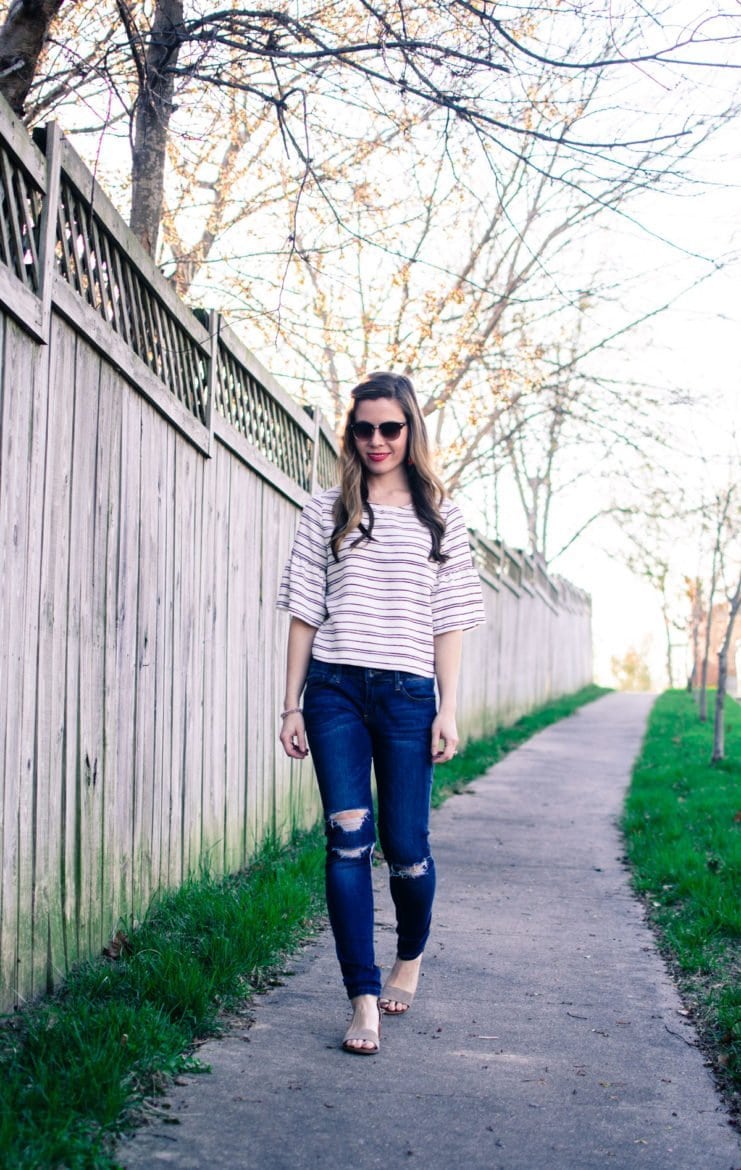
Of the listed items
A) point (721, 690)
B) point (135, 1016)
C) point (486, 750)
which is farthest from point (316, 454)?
point (486, 750)

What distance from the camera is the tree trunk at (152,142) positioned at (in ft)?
20.0

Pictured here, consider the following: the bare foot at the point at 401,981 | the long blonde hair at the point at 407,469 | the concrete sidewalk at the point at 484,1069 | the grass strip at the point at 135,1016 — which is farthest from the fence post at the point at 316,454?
the bare foot at the point at 401,981

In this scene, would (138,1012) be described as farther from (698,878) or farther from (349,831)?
(698,878)

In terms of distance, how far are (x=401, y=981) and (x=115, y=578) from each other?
1616 mm

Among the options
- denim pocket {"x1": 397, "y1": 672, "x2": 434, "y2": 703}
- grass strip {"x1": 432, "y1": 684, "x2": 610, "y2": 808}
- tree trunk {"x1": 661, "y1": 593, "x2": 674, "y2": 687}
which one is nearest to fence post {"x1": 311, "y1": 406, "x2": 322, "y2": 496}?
grass strip {"x1": 432, "y1": 684, "x2": 610, "y2": 808}

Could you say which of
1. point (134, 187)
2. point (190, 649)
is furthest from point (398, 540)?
point (134, 187)

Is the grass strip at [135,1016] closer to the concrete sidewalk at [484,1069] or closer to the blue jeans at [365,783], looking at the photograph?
the concrete sidewalk at [484,1069]

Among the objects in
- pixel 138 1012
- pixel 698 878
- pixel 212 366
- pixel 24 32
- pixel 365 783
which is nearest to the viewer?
pixel 138 1012

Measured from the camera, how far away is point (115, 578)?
4312 mm

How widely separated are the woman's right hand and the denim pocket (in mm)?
323

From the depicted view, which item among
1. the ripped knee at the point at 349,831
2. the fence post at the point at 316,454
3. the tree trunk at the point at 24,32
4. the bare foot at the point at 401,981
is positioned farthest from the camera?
the fence post at the point at 316,454

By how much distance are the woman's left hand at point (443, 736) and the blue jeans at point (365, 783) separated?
0.03 metres

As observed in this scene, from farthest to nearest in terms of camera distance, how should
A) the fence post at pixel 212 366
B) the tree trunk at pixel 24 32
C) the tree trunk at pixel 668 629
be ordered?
the tree trunk at pixel 668 629
the fence post at pixel 212 366
the tree trunk at pixel 24 32

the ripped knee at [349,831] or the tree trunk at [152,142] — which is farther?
the tree trunk at [152,142]
